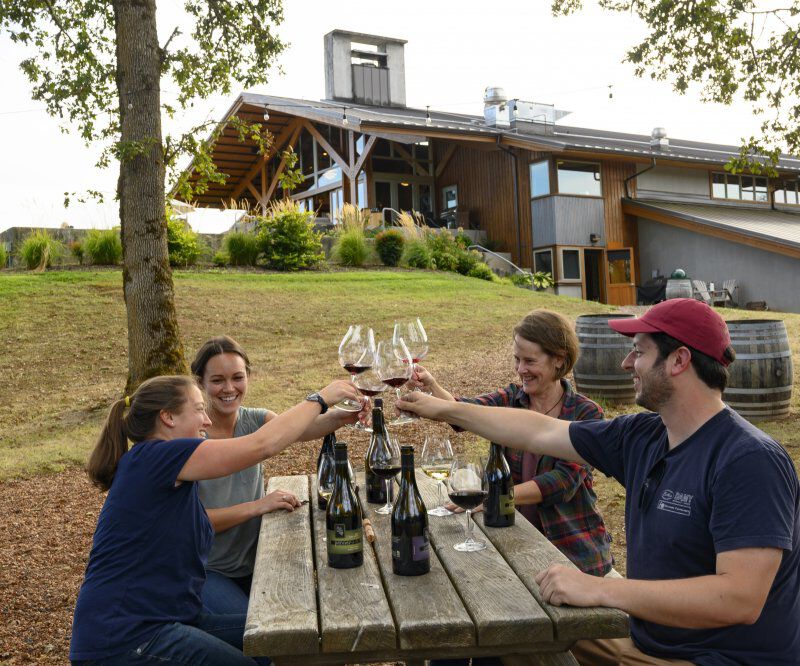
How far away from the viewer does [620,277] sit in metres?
24.7

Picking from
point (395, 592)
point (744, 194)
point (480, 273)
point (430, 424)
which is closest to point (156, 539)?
point (395, 592)

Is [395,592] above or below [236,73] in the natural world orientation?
below

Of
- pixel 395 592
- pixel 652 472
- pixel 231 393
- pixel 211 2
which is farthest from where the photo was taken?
pixel 211 2

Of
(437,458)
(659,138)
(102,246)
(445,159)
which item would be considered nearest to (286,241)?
(102,246)

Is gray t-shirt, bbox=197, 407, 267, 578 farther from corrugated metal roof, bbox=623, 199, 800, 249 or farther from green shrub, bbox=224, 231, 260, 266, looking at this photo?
corrugated metal roof, bbox=623, 199, 800, 249

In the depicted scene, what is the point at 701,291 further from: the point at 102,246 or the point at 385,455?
the point at 385,455

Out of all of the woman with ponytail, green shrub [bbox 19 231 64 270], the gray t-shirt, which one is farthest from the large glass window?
the woman with ponytail

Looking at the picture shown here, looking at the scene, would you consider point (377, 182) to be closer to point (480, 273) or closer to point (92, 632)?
point (480, 273)

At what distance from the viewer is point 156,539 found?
250 centimetres

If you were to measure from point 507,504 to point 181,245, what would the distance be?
1468cm

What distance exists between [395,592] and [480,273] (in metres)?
17.8

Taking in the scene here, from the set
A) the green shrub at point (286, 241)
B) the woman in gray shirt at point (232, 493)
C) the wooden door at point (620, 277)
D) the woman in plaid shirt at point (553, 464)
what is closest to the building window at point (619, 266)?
the wooden door at point (620, 277)

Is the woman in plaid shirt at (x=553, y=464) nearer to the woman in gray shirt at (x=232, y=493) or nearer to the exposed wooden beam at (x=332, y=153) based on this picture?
the woman in gray shirt at (x=232, y=493)

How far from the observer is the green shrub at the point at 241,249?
17.3 m
